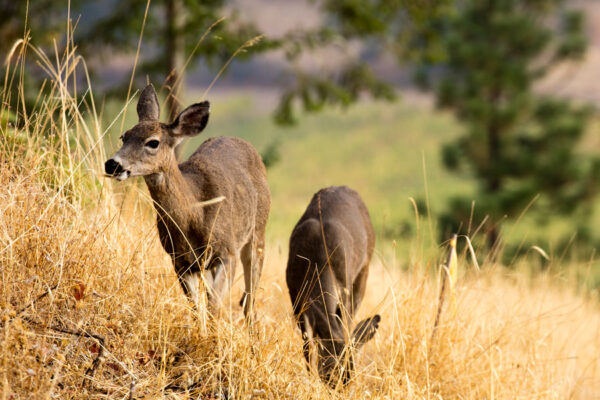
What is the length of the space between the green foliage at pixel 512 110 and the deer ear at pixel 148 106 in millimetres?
16561

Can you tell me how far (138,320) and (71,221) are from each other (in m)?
0.97

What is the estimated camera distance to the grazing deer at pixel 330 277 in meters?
4.61

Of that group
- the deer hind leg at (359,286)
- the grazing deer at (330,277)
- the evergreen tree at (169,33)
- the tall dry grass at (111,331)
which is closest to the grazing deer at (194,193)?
the tall dry grass at (111,331)

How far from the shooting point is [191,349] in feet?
13.7

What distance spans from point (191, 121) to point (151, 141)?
0.29m

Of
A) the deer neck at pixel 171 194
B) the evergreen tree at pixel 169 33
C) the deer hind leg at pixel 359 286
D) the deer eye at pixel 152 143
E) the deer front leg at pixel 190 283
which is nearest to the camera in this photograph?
the deer eye at pixel 152 143

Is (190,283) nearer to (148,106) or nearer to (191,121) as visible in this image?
(191,121)

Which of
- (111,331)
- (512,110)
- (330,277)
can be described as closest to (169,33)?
(330,277)

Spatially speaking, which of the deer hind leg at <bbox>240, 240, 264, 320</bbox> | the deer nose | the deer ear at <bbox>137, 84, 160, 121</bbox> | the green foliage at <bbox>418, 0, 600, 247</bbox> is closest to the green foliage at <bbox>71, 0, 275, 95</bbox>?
the deer hind leg at <bbox>240, 240, 264, 320</bbox>

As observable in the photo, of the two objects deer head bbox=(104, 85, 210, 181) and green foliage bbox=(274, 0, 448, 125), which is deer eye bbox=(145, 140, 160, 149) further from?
green foliage bbox=(274, 0, 448, 125)

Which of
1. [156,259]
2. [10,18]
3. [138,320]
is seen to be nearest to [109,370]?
[138,320]

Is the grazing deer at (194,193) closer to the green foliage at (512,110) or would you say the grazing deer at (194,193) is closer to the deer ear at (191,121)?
the deer ear at (191,121)

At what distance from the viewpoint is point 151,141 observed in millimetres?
4184

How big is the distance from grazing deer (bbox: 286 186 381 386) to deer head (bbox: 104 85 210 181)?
3.96 feet
